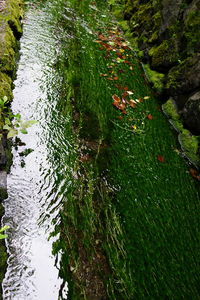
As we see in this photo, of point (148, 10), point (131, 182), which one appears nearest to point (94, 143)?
point (131, 182)

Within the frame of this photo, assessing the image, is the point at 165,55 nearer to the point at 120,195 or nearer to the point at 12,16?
the point at 12,16

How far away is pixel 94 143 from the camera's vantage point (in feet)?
15.1

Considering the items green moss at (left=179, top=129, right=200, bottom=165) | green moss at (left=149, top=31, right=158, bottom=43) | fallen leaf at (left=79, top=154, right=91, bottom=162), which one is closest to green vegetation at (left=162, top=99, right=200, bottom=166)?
green moss at (left=179, top=129, right=200, bottom=165)

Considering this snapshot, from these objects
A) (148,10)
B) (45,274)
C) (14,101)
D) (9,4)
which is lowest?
(45,274)

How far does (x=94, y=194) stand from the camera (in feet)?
12.4

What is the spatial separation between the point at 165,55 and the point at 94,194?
4736mm

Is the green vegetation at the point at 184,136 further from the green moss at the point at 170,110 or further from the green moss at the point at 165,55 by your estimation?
the green moss at the point at 165,55

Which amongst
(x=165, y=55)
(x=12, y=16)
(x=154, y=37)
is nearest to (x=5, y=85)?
(x=12, y=16)

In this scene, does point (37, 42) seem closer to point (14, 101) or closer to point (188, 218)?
point (14, 101)

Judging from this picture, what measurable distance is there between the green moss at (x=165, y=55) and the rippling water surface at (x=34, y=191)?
287 centimetres

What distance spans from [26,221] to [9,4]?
6.47 metres

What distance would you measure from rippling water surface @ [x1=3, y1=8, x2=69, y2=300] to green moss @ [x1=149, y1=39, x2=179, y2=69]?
9.41 feet

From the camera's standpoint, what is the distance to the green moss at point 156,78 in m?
6.52

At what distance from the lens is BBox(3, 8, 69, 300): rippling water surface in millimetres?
2781
